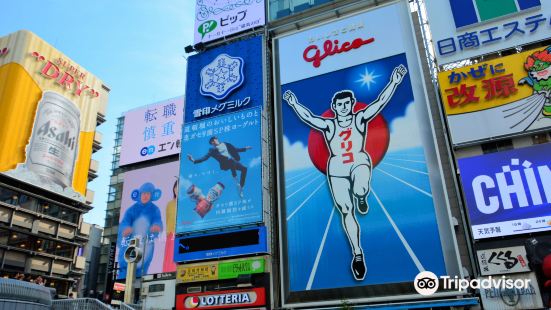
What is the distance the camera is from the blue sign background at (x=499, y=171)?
23.3m

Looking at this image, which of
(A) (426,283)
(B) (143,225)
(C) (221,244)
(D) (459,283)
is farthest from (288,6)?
(B) (143,225)

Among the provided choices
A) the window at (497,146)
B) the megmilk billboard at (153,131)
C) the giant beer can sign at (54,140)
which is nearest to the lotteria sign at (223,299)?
the window at (497,146)

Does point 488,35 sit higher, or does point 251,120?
point 488,35

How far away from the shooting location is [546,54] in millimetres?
26000

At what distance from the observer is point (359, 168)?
2861 centimetres

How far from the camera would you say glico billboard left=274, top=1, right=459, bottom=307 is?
2603 centimetres

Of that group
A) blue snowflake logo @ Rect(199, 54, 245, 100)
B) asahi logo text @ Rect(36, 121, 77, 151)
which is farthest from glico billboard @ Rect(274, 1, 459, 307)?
asahi logo text @ Rect(36, 121, 77, 151)

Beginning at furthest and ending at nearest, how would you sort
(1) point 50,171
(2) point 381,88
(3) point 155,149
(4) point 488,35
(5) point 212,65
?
(3) point 155,149 → (1) point 50,171 → (5) point 212,65 → (2) point 381,88 → (4) point 488,35

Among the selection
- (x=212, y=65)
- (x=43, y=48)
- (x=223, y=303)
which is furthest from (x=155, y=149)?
(x=223, y=303)

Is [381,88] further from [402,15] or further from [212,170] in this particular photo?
[212,170]

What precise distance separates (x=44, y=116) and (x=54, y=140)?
2584mm

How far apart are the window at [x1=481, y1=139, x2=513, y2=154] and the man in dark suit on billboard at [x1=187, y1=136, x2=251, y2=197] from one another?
14.6 metres

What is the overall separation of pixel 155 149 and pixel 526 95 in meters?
41.1

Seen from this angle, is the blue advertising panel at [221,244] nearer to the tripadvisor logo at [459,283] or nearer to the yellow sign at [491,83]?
the tripadvisor logo at [459,283]
